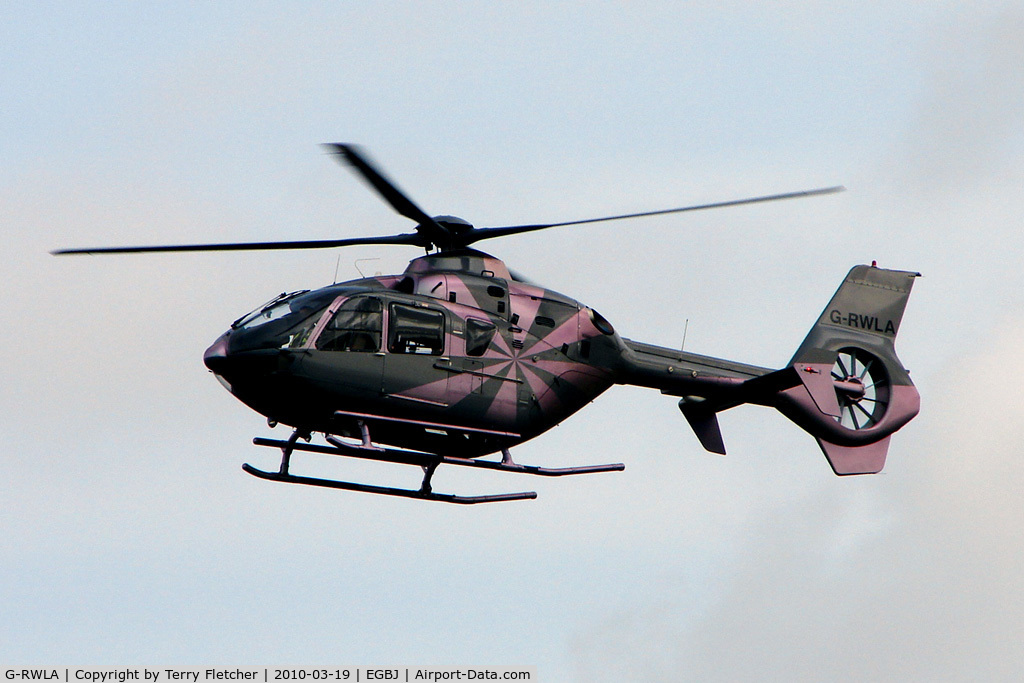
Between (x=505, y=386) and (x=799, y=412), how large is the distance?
23.2ft

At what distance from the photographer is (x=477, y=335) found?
24656 millimetres

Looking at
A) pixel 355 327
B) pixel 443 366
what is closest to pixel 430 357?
pixel 443 366

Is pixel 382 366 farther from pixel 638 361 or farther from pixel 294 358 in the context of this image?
pixel 638 361

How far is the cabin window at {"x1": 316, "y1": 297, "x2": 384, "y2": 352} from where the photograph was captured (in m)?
23.2

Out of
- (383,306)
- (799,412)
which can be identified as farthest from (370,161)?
(799,412)

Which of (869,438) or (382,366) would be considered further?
(869,438)

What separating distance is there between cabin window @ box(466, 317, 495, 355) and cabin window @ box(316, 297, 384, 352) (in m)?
1.65

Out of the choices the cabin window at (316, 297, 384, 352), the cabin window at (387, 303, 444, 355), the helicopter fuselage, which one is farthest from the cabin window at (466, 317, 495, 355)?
the cabin window at (316, 297, 384, 352)

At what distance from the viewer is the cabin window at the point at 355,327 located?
2317 centimetres

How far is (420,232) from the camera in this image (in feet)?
84.2

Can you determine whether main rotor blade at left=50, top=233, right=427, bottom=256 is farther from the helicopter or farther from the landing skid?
the landing skid

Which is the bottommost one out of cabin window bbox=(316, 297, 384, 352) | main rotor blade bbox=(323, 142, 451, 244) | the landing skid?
the landing skid

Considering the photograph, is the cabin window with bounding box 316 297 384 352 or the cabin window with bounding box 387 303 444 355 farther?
the cabin window with bounding box 387 303 444 355

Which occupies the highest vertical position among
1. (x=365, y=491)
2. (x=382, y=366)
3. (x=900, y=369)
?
(x=900, y=369)
